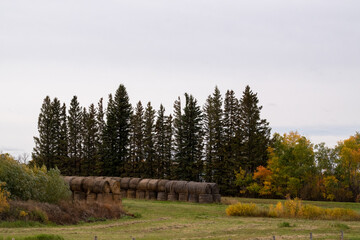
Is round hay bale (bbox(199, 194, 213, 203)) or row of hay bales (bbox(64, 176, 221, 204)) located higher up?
row of hay bales (bbox(64, 176, 221, 204))

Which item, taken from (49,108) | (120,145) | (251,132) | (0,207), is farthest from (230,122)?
(0,207)

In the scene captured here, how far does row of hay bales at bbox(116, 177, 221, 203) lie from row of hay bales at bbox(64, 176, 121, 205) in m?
8.13

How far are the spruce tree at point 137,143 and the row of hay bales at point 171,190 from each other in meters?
23.7

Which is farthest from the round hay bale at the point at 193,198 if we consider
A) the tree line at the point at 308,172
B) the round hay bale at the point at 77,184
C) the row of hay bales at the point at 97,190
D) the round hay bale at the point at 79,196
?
the tree line at the point at 308,172

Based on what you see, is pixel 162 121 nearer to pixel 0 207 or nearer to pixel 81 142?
pixel 81 142

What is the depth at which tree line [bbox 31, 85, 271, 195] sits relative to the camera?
67.8 m

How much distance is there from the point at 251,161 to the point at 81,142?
30975mm

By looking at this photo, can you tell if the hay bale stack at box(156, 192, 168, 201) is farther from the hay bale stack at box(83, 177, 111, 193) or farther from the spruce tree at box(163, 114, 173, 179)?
the spruce tree at box(163, 114, 173, 179)

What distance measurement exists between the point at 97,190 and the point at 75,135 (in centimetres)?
4443

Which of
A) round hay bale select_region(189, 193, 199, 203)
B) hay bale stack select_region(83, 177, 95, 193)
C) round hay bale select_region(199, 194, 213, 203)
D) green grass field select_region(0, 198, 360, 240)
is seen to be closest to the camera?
green grass field select_region(0, 198, 360, 240)

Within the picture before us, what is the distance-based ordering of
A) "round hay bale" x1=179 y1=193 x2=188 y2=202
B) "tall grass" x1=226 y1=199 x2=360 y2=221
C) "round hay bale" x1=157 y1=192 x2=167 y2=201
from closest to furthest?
1. "tall grass" x1=226 y1=199 x2=360 y2=221
2. "round hay bale" x1=179 y1=193 x2=188 y2=202
3. "round hay bale" x1=157 y1=192 x2=167 y2=201

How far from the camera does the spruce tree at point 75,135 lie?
8311 centimetres

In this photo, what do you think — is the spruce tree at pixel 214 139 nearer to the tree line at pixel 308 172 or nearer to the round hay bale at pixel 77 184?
the tree line at pixel 308 172

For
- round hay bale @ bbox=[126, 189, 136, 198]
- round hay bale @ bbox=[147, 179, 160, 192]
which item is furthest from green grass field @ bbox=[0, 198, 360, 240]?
round hay bale @ bbox=[126, 189, 136, 198]
